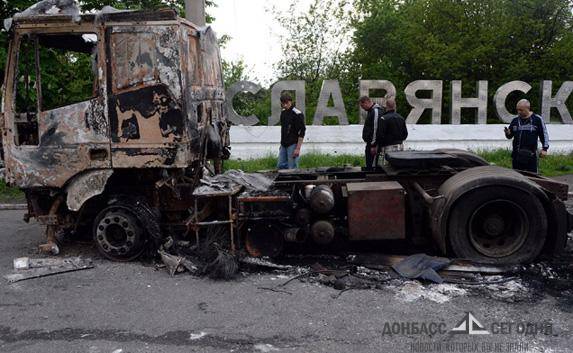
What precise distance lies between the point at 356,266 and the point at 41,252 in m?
3.72

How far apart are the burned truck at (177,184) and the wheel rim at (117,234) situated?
0.01 meters

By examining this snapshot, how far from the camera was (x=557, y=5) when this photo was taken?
61.1 feet

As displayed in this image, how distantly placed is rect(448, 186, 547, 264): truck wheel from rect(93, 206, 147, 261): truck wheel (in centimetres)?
336

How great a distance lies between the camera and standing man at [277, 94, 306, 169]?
9172mm

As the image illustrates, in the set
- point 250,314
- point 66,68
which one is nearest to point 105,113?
point 250,314

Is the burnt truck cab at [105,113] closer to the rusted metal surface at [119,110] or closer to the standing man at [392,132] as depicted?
the rusted metal surface at [119,110]

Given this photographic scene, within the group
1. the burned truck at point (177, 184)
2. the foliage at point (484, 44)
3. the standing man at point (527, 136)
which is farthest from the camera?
the foliage at point (484, 44)

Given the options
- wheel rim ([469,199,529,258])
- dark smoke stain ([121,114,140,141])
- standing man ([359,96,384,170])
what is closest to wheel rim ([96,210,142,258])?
dark smoke stain ([121,114,140,141])

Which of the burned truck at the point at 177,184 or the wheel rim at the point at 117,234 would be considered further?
the wheel rim at the point at 117,234

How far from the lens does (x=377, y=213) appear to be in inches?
240

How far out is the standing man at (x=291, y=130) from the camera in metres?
9.17

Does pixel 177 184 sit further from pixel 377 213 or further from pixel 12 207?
pixel 12 207

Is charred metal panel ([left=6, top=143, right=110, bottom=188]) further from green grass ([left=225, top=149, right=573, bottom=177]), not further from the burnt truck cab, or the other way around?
green grass ([left=225, top=149, right=573, bottom=177])

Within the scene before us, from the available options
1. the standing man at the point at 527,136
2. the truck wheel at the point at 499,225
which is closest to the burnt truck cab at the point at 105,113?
the truck wheel at the point at 499,225
